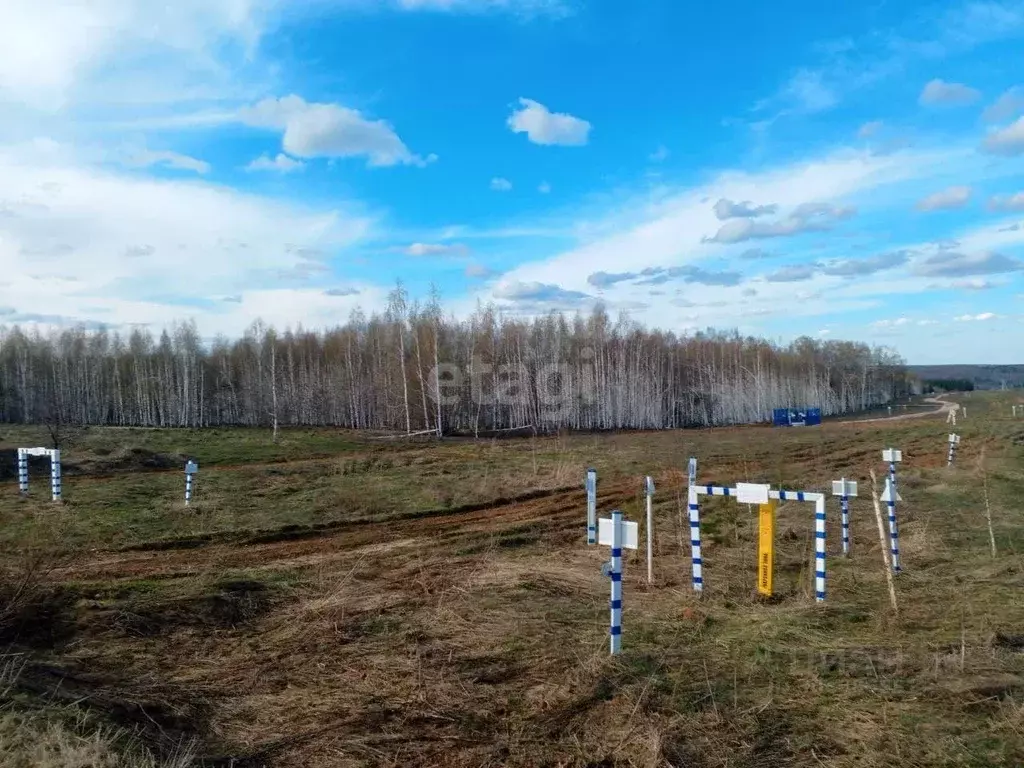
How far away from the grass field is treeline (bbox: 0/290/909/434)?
36.7 meters

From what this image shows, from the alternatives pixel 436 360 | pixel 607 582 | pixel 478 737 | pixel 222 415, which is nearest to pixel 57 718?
pixel 478 737

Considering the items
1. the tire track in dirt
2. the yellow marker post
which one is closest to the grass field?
the tire track in dirt

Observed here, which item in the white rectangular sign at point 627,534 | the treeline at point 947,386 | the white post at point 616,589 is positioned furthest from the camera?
the treeline at point 947,386

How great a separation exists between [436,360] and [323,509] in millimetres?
32040

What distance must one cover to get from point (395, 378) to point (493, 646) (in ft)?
154

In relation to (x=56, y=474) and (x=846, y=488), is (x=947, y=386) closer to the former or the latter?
(x=846, y=488)

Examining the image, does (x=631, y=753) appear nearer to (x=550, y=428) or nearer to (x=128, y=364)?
(x=550, y=428)

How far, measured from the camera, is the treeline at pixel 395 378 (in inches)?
2116

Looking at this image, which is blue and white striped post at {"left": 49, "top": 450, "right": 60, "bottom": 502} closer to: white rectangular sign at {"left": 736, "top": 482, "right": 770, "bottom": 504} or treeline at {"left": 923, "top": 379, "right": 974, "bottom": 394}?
white rectangular sign at {"left": 736, "top": 482, "right": 770, "bottom": 504}

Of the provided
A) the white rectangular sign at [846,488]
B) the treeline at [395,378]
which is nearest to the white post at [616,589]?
the white rectangular sign at [846,488]

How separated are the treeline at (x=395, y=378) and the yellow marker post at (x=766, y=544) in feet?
133

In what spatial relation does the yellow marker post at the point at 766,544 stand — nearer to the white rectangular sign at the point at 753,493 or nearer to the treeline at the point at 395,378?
the white rectangular sign at the point at 753,493

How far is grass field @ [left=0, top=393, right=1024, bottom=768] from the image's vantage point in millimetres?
4840

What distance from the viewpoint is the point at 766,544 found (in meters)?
8.32
